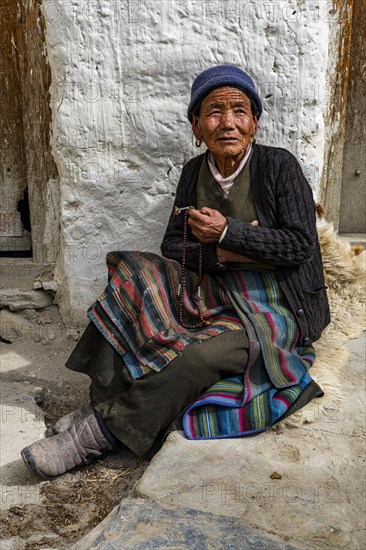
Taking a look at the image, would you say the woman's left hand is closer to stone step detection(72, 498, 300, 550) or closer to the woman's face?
the woman's face

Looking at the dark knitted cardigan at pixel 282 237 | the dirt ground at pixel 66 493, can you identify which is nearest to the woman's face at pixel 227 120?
the dark knitted cardigan at pixel 282 237

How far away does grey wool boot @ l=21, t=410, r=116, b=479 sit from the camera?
228cm

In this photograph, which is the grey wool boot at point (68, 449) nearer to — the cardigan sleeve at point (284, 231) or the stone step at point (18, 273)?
the cardigan sleeve at point (284, 231)

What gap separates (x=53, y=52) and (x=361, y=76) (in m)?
1.50

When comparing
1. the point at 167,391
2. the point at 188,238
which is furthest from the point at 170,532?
the point at 188,238

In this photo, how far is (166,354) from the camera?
2.30 metres

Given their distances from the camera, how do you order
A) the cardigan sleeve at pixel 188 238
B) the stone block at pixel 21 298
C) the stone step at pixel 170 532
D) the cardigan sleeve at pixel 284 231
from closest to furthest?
the stone step at pixel 170 532
the cardigan sleeve at pixel 284 231
the cardigan sleeve at pixel 188 238
the stone block at pixel 21 298

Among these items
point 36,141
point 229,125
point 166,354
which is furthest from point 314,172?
point 36,141

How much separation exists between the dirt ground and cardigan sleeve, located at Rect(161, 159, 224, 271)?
31.8 inches

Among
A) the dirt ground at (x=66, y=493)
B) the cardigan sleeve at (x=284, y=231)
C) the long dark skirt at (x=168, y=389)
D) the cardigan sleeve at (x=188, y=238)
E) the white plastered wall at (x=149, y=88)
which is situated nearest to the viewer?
the dirt ground at (x=66, y=493)

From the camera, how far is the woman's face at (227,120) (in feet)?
7.97

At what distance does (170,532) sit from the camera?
5.79ft

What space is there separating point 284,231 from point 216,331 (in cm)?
46

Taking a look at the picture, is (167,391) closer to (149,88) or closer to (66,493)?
(66,493)
